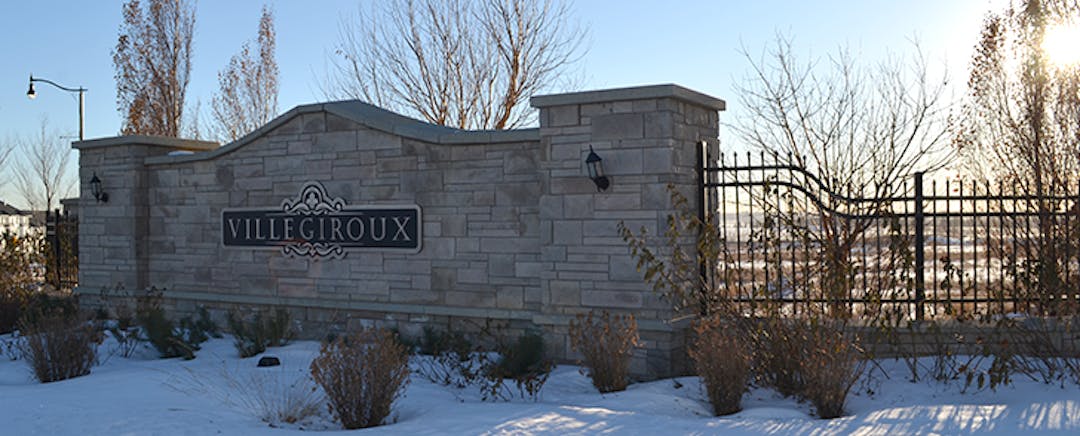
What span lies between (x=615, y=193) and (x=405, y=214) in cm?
256

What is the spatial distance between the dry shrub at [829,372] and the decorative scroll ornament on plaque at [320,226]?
4.46 metres

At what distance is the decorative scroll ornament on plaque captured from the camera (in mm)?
9336

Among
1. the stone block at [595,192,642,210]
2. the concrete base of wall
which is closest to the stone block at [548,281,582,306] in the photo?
the concrete base of wall

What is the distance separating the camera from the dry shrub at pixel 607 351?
6941mm

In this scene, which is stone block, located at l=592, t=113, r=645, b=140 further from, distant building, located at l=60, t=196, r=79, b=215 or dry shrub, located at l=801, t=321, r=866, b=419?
distant building, located at l=60, t=196, r=79, b=215

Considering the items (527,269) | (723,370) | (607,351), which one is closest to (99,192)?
(527,269)

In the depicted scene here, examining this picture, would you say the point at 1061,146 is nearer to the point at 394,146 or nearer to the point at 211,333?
the point at 394,146

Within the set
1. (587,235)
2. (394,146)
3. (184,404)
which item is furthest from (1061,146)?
(184,404)

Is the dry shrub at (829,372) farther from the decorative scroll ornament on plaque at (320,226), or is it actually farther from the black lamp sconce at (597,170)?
the decorative scroll ornament on plaque at (320,226)

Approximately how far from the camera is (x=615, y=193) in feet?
25.6

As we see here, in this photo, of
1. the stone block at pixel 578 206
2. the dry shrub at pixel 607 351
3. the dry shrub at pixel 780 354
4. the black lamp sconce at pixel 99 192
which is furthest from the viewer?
the black lamp sconce at pixel 99 192

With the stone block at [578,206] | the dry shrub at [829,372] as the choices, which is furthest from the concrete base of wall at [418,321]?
the dry shrub at [829,372]

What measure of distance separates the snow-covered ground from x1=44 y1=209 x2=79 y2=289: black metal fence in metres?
7.33

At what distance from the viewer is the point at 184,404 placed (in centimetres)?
634
